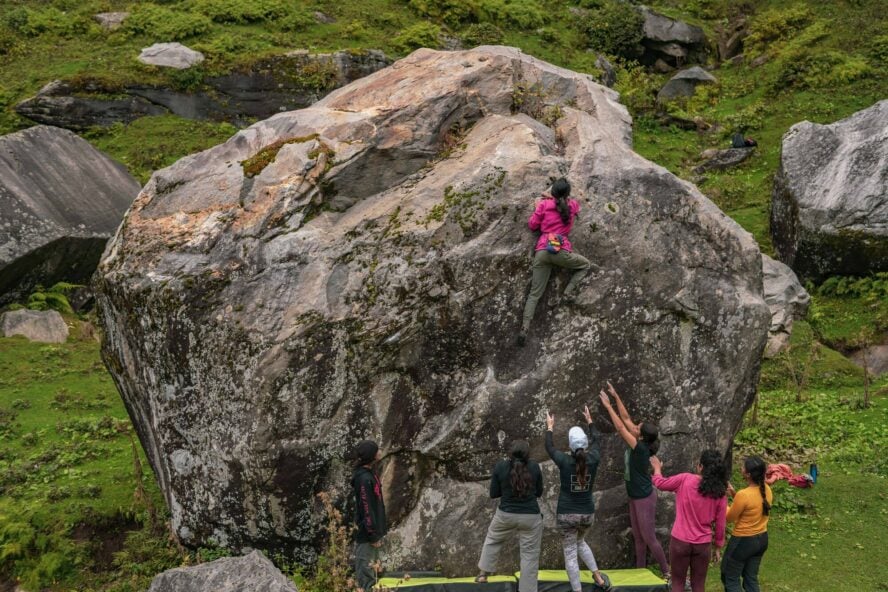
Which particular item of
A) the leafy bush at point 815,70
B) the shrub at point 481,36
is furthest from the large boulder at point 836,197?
the shrub at point 481,36

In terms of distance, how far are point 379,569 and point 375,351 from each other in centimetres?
312

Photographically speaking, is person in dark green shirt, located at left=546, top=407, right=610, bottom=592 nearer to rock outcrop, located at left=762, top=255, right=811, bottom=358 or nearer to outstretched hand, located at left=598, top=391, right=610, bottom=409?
outstretched hand, located at left=598, top=391, right=610, bottom=409

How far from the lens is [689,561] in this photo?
454 inches

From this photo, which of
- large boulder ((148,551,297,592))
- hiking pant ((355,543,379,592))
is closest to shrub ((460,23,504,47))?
hiking pant ((355,543,379,592))

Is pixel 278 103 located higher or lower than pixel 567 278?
lower

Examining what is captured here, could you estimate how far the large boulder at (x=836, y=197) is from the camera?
26969 millimetres

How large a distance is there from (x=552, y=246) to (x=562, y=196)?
75cm

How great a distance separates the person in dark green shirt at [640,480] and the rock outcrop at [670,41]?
3573 cm

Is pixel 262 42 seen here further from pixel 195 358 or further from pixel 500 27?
pixel 195 358

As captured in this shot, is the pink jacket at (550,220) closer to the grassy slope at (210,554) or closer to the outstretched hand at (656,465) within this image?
the outstretched hand at (656,465)

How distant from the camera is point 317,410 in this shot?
13.0 m

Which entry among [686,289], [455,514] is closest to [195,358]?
[455,514]

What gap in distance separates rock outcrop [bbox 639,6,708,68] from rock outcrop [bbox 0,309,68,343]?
32.2m

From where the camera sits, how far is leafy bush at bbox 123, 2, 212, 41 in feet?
132
